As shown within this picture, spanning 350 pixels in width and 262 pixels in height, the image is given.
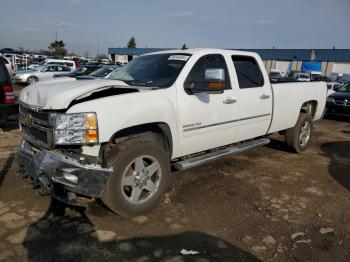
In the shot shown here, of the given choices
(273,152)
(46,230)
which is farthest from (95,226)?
(273,152)

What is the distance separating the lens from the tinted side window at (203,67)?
4609mm

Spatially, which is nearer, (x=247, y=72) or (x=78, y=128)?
(x=78, y=128)

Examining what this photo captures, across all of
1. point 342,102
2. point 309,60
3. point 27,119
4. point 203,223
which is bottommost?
point 203,223

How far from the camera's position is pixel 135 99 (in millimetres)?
3867

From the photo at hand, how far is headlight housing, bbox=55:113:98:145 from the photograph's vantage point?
11.4ft

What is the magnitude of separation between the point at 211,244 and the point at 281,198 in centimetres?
173

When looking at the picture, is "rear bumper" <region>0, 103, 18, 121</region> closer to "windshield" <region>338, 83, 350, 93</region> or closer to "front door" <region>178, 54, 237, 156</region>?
"front door" <region>178, 54, 237, 156</region>

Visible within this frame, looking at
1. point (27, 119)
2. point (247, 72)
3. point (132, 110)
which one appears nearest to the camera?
point (132, 110)

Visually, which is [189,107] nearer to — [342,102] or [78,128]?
[78,128]

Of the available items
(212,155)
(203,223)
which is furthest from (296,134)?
(203,223)

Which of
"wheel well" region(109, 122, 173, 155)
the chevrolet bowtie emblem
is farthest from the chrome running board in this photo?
the chevrolet bowtie emblem

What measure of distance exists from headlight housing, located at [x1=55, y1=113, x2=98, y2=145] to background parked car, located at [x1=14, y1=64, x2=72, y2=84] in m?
18.9

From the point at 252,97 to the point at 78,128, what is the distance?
3.06 m

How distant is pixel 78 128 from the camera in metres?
3.49
